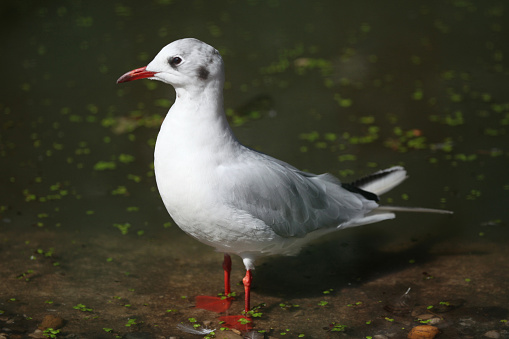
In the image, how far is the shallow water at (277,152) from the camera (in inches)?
187

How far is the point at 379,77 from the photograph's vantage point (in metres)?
8.42

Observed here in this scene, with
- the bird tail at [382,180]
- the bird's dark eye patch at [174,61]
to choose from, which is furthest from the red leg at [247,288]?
the bird's dark eye patch at [174,61]

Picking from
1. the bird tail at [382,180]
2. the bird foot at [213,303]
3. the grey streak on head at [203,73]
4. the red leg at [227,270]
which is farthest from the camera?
the bird tail at [382,180]

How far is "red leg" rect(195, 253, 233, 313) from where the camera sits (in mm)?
4727

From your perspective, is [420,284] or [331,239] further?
[331,239]

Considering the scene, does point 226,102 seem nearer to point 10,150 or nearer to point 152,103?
point 152,103

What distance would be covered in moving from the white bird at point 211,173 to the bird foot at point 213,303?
201mm

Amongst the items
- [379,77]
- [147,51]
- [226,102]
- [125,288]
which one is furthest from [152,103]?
[125,288]

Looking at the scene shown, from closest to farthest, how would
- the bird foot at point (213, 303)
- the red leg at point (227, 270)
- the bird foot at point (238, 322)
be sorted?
the bird foot at point (238, 322) < the bird foot at point (213, 303) < the red leg at point (227, 270)

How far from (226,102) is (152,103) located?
855 millimetres

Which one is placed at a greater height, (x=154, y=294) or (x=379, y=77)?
(x=379, y=77)

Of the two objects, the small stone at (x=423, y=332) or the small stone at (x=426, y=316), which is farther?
the small stone at (x=426, y=316)

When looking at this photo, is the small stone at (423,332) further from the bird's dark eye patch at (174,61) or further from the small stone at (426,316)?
the bird's dark eye patch at (174,61)

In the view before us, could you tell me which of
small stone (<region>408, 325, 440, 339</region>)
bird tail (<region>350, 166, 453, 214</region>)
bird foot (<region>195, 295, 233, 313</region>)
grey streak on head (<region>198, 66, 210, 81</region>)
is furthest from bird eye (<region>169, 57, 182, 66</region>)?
small stone (<region>408, 325, 440, 339</region>)
